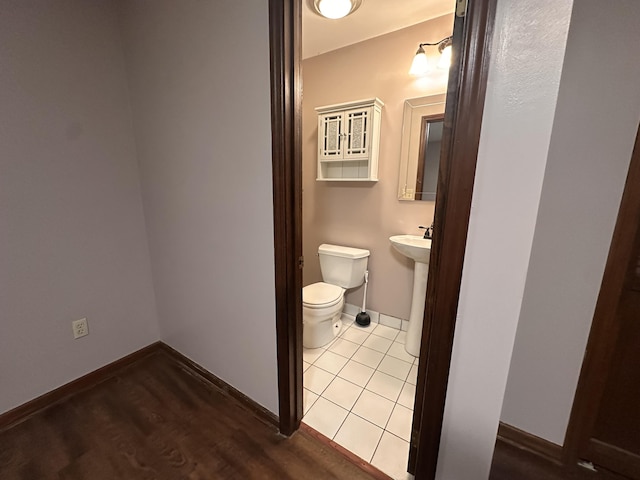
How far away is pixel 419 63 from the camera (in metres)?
1.70

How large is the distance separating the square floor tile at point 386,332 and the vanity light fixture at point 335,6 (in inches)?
90.4

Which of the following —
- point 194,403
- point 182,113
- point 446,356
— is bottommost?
point 194,403

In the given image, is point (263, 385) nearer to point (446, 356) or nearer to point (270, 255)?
point (270, 255)

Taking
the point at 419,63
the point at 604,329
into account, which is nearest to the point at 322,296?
the point at 604,329

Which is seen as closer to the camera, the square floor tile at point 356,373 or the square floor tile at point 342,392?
the square floor tile at point 342,392

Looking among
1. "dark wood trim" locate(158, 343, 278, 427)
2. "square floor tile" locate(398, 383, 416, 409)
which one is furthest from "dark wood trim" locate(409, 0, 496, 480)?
"dark wood trim" locate(158, 343, 278, 427)

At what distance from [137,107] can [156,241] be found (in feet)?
2.76

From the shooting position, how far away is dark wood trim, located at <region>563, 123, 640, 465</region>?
0.93m

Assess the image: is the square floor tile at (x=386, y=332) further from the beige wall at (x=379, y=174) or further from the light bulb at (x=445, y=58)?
the light bulb at (x=445, y=58)

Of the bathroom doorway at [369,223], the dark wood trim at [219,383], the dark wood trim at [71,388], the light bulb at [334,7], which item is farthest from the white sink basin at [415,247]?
the dark wood trim at [71,388]

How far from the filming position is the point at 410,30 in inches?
71.7

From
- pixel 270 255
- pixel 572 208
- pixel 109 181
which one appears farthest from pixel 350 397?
pixel 109 181

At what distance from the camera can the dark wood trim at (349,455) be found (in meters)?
1.11

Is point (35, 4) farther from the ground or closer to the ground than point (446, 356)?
farther from the ground
